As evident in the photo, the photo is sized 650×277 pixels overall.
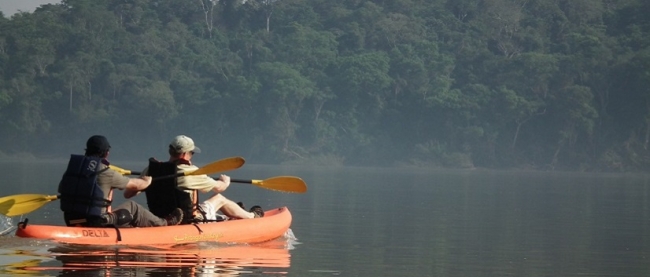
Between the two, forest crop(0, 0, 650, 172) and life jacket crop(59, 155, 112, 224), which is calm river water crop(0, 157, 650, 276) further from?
forest crop(0, 0, 650, 172)

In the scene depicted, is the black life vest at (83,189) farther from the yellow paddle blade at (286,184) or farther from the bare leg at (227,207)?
the yellow paddle blade at (286,184)

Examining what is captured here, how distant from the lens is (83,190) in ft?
37.4

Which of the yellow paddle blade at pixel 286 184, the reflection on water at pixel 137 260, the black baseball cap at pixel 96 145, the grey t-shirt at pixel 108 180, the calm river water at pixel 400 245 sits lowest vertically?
the calm river water at pixel 400 245

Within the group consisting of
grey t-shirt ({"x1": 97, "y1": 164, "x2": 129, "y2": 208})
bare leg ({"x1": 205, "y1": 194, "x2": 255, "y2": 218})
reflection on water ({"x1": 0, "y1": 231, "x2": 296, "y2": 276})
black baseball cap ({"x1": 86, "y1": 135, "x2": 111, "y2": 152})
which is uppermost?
black baseball cap ({"x1": 86, "y1": 135, "x2": 111, "y2": 152})

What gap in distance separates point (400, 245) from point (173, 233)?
130 inches

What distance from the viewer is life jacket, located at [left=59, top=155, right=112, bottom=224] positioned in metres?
11.3

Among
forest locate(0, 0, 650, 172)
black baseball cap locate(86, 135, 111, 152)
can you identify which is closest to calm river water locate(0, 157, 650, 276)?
black baseball cap locate(86, 135, 111, 152)

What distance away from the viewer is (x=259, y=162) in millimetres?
63656

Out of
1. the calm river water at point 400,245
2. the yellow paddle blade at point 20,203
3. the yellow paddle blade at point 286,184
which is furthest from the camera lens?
the yellow paddle blade at point 286,184

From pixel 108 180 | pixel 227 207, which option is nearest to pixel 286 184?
pixel 227 207

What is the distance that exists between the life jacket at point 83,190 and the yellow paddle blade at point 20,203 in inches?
34.0

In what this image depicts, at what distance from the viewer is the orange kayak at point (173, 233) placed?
36.8ft

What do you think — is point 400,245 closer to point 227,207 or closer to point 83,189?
point 227,207

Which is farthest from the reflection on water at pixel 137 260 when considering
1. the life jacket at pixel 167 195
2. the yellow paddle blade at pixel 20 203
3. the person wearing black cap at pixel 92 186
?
the yellow paddle blade at pixel 20 203
